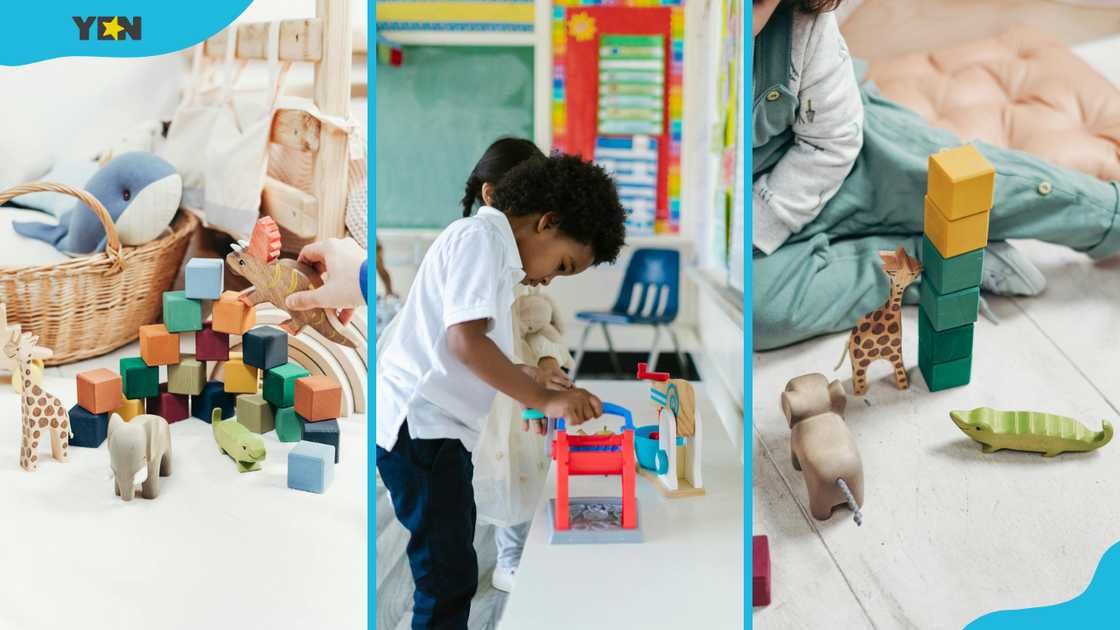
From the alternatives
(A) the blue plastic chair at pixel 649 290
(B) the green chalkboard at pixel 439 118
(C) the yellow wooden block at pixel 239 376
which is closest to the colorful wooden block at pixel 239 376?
(C) the yellow wooden block at pixel 239 376

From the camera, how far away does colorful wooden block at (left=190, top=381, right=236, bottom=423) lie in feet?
4.94

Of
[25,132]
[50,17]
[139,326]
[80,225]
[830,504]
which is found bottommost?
[830,504]

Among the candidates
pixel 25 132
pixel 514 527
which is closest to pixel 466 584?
pixel 514 527

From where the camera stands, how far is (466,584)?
1509 millimetres

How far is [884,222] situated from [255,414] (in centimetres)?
113

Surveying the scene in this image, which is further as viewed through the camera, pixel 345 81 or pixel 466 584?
pixel 466 584

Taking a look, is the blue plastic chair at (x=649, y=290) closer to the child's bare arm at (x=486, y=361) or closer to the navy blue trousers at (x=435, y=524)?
the navy blue trousers at (x=435, y=524)

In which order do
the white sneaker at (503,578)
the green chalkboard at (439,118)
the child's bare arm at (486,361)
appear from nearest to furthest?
the child's bare arm at (486,361) → the white sneaker at (503,578) → the green chalkboard at (439,118)

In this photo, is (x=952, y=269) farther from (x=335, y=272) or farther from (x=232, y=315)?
(x=232, y=315)

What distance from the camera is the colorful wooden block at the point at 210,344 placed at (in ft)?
4.89

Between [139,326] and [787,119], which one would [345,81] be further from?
[787,119]

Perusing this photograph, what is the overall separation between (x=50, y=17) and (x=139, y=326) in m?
0.53

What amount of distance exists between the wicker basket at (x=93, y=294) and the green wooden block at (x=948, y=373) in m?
1.28

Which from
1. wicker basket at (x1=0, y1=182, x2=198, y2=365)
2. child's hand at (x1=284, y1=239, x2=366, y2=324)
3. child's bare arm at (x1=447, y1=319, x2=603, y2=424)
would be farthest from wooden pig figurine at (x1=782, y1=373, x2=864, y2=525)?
wicker basket at (x1=0, y1=182, x2=198, y2=365)
